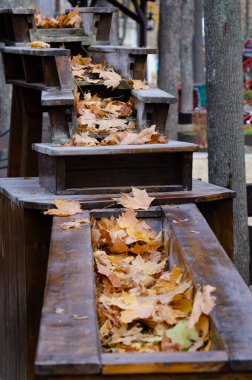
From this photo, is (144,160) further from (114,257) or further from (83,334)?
(83,334)

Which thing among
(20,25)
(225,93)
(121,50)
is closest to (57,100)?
(121,50)

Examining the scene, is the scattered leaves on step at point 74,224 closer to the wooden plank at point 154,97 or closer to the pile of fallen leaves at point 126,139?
the pile of fallen leaves at point 126,139

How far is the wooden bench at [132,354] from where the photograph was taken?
2.99 meters

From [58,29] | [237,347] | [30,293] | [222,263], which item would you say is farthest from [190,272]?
[58,29]

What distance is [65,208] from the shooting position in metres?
5.24

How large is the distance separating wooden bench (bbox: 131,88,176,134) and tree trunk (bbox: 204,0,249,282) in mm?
1244

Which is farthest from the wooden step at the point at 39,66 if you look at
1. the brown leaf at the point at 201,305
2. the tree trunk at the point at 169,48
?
the tree trunk at the point at 169,48

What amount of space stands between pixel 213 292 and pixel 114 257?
1.22 meters

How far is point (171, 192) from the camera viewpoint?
19.0 feet

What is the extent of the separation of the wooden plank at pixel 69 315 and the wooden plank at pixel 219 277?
1.51ft

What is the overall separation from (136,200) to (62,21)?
3.19m

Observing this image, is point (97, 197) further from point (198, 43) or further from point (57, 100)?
point (198, 43)

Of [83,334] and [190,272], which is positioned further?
[190,272]

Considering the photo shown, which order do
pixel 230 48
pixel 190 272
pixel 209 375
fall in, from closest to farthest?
pixel 209 375 < pixel 190 272 < pixel 230 48
